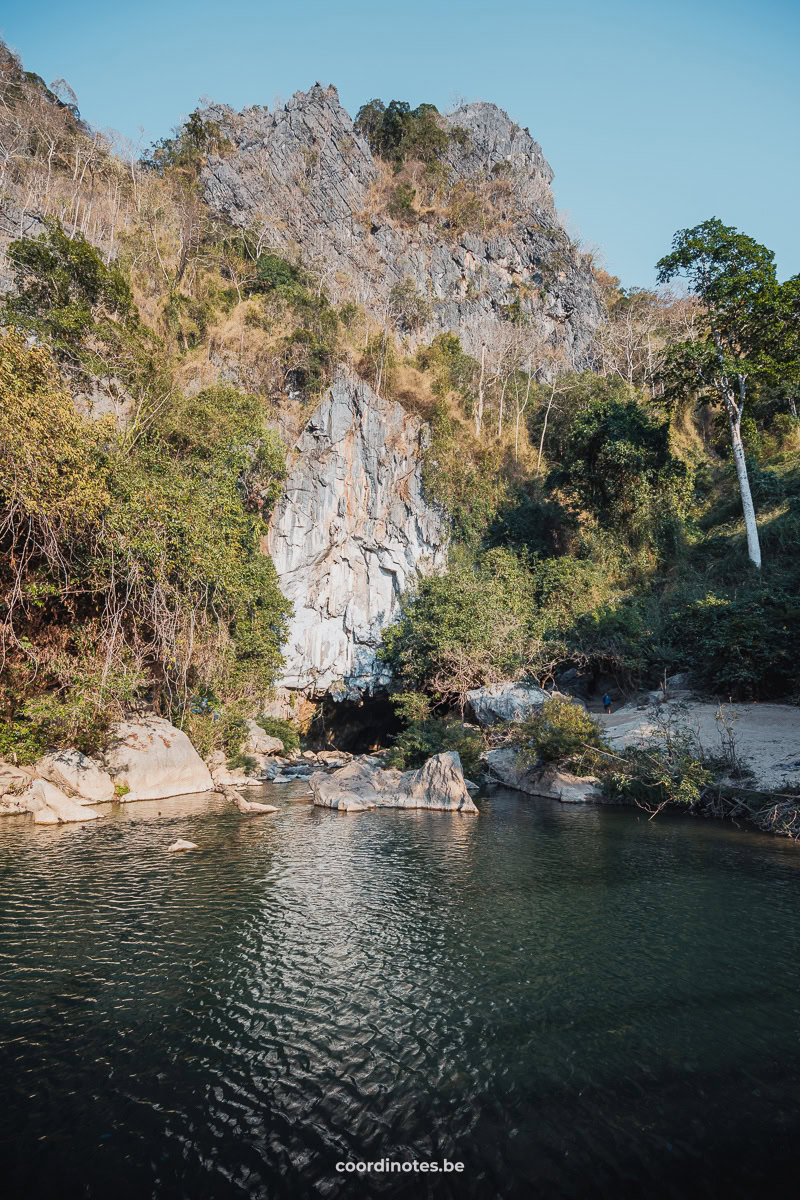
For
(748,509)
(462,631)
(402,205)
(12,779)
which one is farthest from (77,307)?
(402,205)

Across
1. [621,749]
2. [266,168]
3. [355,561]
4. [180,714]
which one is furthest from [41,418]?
[266,168]

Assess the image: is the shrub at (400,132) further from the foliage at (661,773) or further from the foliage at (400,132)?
the foliage at (661,773)

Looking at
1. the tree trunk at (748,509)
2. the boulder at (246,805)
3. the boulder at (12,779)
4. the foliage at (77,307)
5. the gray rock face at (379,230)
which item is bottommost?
the boulder at (246,805)

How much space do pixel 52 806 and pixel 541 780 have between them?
43.5ft

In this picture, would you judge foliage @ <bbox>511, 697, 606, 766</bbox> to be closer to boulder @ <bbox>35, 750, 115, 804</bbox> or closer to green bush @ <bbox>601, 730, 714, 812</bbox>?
green bush @ <bbox>601, 730, 714, 812</bbox>

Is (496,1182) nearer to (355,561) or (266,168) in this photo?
(355,561)

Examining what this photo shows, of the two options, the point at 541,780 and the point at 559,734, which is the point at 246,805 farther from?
the point at 559,734

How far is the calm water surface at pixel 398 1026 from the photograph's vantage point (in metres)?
3.64

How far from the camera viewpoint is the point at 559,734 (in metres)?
16.8

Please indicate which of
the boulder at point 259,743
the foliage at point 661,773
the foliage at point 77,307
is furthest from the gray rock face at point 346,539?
the foliage at point 661,773

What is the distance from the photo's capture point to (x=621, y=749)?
635 inches

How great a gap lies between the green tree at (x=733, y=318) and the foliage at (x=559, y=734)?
12625mm

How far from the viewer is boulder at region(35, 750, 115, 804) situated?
14.2 m

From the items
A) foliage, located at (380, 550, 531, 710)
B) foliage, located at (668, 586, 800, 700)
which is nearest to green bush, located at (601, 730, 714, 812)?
foliage, located at (668, 586, 800, 700)
